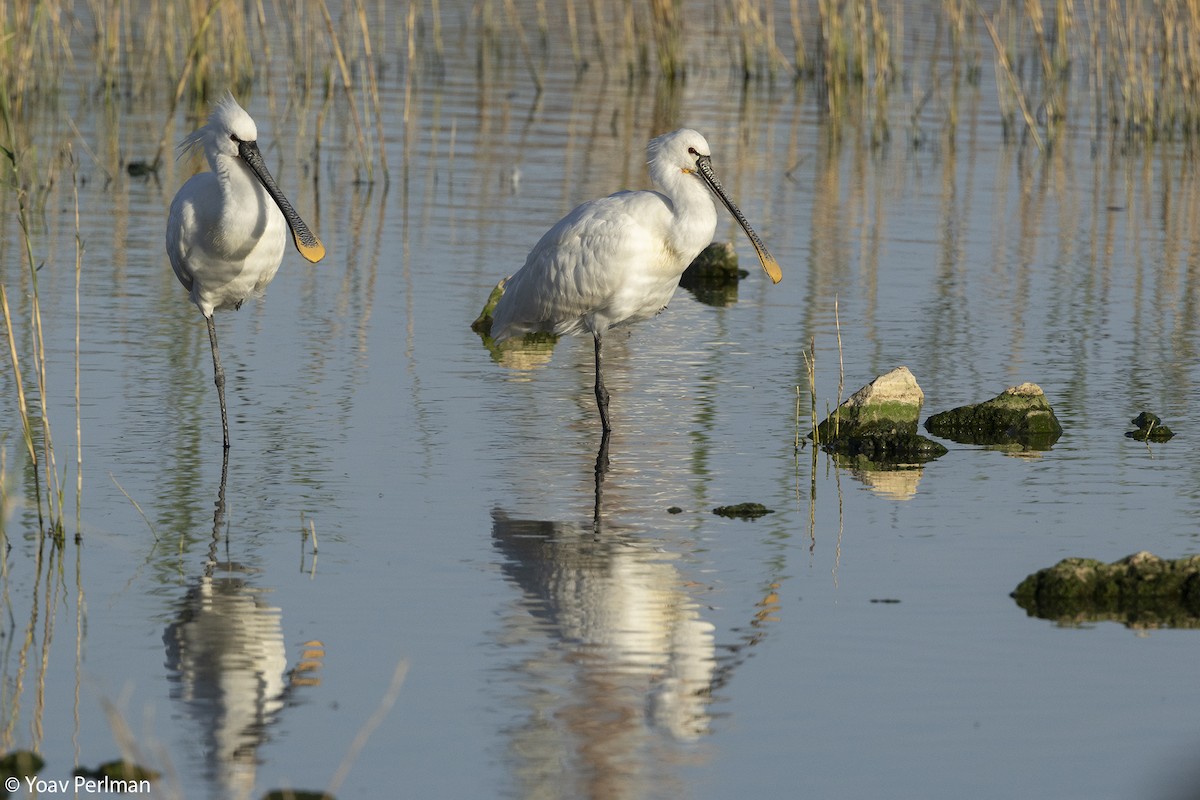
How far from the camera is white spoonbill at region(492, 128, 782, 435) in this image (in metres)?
9.71

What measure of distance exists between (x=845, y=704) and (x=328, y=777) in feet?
5.31

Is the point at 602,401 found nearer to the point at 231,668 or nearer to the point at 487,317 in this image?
the point at 487,317

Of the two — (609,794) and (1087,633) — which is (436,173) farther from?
(609,794)

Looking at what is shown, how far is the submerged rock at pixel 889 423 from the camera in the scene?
9180mm

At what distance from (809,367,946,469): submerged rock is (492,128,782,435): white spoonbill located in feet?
3.92

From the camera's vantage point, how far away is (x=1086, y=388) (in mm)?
10594

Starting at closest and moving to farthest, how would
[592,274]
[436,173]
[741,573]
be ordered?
1. [741,573]
2. [592,274]
3. [436,173]

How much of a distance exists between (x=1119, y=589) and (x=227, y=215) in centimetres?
463

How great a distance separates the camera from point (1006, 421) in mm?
9547

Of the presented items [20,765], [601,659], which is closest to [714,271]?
Answer: [601,659]

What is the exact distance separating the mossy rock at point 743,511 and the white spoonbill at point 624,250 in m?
1.49

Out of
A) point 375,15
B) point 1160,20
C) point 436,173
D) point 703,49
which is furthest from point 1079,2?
point 436,173

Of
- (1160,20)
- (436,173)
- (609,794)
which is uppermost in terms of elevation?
(1160,20)

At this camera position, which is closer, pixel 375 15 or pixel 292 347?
pixel 292 347
